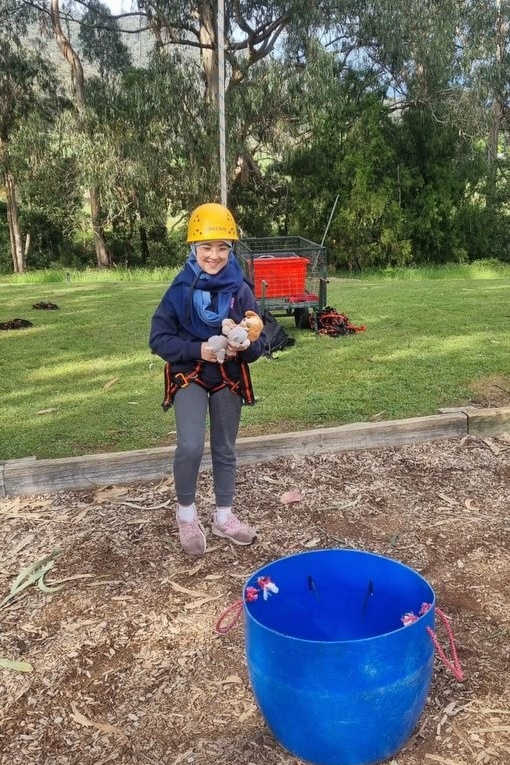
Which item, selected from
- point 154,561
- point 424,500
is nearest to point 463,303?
point 424,500

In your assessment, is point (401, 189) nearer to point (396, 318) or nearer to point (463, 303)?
point (463, 303)

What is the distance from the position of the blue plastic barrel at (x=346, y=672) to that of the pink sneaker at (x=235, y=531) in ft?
3.40

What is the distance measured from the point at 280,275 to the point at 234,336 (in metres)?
4.74

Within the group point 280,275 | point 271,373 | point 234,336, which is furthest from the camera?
point 280,275

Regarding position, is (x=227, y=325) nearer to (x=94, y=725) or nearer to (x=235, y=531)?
(x=235, y=531)

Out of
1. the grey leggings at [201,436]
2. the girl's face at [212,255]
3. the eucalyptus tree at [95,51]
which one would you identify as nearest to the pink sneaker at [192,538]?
the grey leggings at [201,436]

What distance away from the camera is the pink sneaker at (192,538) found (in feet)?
10.7

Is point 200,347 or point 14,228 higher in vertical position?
point 14,228

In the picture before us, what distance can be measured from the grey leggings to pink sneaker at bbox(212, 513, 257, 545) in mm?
90

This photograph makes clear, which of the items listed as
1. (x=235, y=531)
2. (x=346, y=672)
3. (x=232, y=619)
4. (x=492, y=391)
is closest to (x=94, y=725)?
(x=232, y=619)

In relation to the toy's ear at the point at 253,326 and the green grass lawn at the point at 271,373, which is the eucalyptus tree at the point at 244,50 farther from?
the toy's ear at the point at 253,326

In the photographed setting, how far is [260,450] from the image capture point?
434 centimetres

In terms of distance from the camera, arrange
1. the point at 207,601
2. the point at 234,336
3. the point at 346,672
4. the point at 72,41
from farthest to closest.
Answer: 1. the point at 72,41
2. the point at 234,336
3. the point at 207,601
4. the point at 346,672

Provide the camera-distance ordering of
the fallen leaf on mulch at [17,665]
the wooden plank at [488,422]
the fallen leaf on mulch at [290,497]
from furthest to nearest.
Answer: the wooden plank at [488,422]
the fallen leaf on mulch at [290,497]
the fallen leaf on mulch at [17,665]
